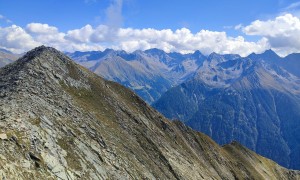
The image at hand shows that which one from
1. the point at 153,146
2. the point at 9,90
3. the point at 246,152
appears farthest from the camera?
the point at 246,152

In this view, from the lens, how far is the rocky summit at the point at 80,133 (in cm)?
4166

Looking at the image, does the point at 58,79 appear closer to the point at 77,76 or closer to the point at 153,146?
the point at 77,76

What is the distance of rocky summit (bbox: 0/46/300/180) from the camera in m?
41.7

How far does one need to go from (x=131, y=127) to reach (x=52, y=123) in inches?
1086

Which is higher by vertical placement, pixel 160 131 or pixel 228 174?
pixel 160 131

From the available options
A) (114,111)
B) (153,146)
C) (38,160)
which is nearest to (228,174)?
(153,146)

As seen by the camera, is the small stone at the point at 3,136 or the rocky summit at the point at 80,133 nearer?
the small stone at the point at 3,136

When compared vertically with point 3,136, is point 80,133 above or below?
below

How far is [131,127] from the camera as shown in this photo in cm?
7762

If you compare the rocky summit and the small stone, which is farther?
the rocky summit

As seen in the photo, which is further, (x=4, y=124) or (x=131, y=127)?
(x=131, y=127)

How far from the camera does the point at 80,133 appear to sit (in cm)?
5722

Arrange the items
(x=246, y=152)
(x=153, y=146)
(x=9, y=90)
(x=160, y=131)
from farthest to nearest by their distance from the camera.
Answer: (x=246, y=152) → (x=160, y=131) → (x=153, y=146) → (x=9, y=90)

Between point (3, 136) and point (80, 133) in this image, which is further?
point (80, 133)
